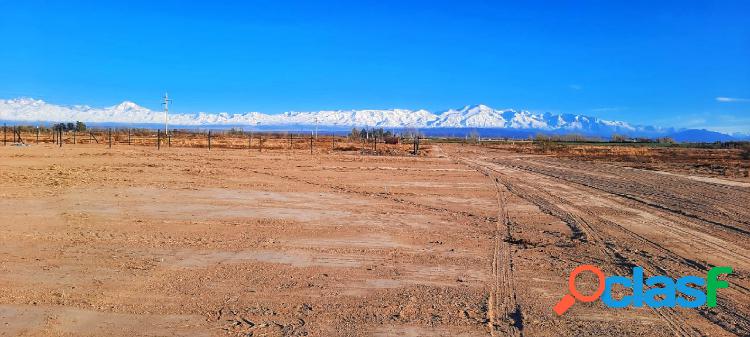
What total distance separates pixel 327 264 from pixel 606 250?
15.5 feet

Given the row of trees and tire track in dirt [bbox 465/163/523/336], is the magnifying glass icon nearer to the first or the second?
tire track in dirt [bbox 465/163/523/336]

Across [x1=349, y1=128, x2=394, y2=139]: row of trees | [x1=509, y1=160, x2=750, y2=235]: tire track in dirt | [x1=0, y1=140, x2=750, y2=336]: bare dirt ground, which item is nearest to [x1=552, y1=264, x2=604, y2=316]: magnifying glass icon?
[x1=0, y1=140, x2=750, y2=336]: bare dirt ground

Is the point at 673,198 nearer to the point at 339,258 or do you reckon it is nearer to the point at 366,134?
the point at 339,258

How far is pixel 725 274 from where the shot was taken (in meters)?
7.55

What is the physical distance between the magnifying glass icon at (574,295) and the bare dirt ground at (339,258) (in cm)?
10

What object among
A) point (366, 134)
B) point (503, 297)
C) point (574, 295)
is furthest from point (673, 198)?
point (366, 134)

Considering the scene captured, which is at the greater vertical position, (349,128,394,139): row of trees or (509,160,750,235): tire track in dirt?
(349,128,394,139): row of trees

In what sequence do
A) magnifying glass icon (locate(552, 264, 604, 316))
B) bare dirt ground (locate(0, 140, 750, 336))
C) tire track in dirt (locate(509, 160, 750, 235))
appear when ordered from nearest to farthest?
bare dirt ground (locate(0, 140, 750, 336)), magnifying glass icon (locate(552, 264, 604, 316)), tire track in dirt (locate(509, 160, 750, 235))

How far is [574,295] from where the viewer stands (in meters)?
6.41

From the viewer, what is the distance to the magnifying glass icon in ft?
19.6

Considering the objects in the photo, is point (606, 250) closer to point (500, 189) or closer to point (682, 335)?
point (682, 335)

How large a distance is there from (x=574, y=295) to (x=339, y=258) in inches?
134

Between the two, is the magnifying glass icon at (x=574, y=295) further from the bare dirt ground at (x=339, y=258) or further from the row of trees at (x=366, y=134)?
the row of trees at (x=366, y=134)

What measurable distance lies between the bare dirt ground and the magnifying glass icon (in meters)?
0.10
